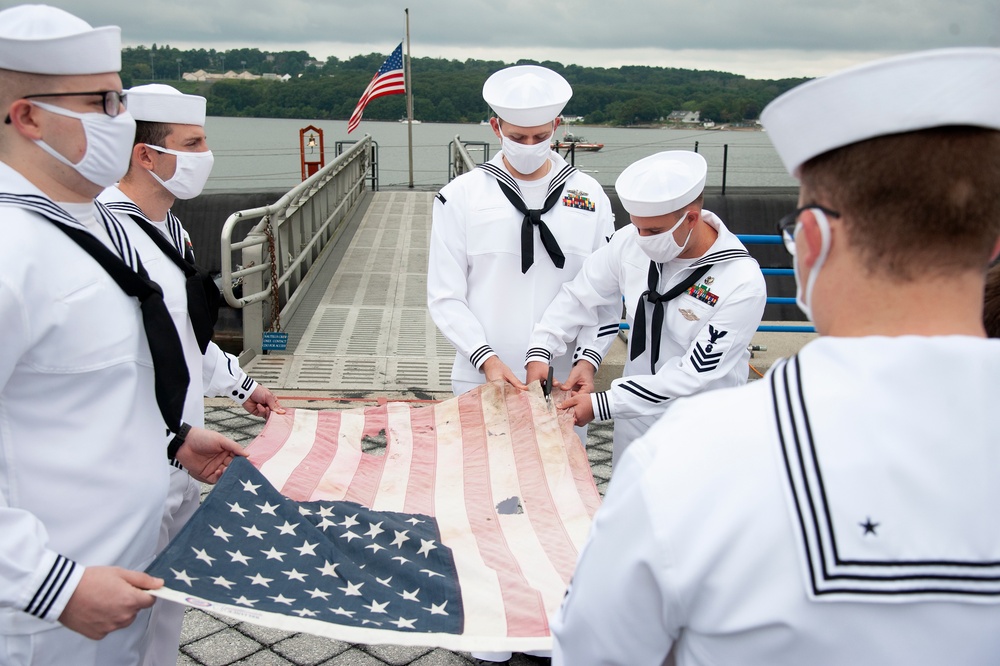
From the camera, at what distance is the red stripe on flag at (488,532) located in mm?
2580

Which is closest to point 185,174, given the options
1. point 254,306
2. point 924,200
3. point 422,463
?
point 422,463

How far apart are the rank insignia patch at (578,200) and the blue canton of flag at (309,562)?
5.77 feet

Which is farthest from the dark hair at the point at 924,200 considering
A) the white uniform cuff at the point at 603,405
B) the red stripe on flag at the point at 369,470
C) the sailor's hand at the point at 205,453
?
the red stripe on flag at the point at 369,470

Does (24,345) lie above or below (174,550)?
above

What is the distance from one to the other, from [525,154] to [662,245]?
961 mm

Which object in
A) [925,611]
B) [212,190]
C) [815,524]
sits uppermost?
[815,524]

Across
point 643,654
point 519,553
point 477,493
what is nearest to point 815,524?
point 643,654

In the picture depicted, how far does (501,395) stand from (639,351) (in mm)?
651

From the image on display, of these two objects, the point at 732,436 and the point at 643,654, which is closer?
the point at 732,436

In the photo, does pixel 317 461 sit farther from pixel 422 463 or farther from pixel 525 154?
pixel 525 154

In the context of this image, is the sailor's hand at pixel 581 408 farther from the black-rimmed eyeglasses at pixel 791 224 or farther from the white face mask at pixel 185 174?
the black-rimmed eyeglasses at pixel 791 224

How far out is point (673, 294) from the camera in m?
3.40

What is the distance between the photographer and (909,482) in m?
1.15

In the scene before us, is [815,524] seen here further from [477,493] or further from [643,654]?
[477,493]
